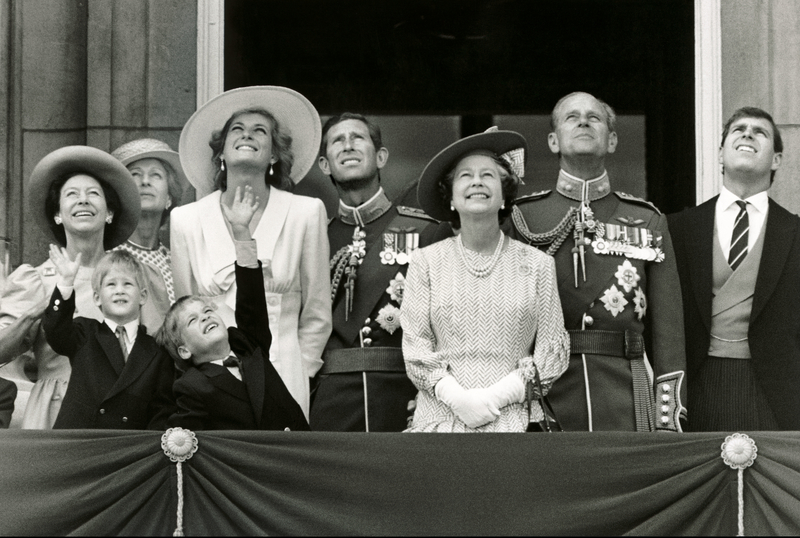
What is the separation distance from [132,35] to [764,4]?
3081 millimetres

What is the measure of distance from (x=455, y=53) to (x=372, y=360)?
2473 mm

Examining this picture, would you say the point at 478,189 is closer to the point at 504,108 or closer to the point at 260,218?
the point at 260,218

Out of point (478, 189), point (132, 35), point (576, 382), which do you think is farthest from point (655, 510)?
point (132, 35)

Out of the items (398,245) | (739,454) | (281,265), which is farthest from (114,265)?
(739,454)

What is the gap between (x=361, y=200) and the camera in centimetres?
656

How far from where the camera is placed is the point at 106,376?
235 inches

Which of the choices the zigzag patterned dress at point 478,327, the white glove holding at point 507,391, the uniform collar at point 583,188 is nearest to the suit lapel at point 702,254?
the uniform collar at point 583,188

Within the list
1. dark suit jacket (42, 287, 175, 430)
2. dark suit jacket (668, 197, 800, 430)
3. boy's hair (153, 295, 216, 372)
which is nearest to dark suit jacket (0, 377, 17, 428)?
dark suit jacket (42, 287, 175, 430)

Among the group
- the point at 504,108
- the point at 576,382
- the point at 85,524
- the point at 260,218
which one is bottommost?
the point at 85,524

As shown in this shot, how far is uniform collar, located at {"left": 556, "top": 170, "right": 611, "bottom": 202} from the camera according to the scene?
6391 millimetres

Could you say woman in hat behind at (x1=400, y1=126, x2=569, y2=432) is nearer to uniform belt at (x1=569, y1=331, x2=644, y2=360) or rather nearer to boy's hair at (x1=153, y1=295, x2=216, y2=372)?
uniform belt at (x1=569, y1=331, x2=644, y2=360)

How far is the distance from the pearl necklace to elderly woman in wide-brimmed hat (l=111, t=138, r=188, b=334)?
1.22 metres

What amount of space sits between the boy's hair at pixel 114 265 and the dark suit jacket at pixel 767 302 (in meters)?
2.15

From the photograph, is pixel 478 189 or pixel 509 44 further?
pixel 509 44
